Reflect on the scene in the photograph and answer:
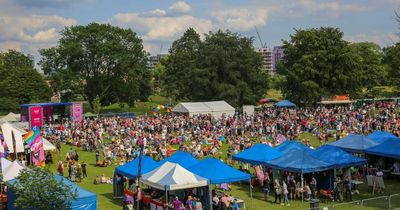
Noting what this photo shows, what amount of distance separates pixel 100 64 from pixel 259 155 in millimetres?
51456

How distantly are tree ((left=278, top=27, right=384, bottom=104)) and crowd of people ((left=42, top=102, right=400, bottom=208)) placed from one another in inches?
359

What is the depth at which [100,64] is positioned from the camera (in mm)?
70875

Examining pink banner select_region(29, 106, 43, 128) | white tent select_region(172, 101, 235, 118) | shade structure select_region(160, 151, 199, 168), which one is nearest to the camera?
shade structure select_region(160, 151, 199, 168)

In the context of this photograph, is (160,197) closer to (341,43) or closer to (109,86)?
(341,43)

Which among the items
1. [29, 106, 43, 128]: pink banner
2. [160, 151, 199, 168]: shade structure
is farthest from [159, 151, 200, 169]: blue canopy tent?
[29, 106, 43, 128]: pink banner

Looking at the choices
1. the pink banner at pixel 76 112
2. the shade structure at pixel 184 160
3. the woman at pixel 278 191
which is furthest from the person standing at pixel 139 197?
the pink banner at pixel 76 112

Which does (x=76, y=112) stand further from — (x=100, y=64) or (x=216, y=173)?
(x=216, y=173)

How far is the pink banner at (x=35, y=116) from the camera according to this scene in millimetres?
47844

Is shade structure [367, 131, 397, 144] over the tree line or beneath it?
beneath

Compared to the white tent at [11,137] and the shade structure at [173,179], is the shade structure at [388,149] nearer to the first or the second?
the shade structure at [173,179]

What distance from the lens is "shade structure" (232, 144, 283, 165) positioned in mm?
22625

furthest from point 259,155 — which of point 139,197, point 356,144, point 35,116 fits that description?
point 35,116

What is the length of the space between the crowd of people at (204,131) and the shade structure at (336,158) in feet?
26.7

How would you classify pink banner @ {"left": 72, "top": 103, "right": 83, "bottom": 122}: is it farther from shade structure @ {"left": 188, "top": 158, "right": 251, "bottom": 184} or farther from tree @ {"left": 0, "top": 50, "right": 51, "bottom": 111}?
shade structure @ {"left": 188, "top": 158, "right": 251, "bottom": 184}
